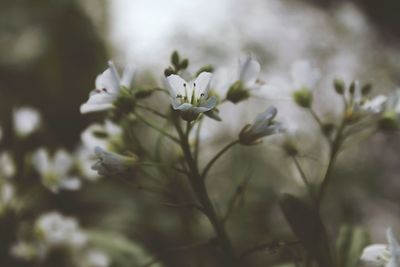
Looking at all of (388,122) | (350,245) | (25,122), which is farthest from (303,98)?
(25,122)

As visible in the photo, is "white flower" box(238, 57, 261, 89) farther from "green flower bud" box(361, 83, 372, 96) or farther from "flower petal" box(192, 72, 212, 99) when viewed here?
"green flower bud" box(361, 83, 372, 96)

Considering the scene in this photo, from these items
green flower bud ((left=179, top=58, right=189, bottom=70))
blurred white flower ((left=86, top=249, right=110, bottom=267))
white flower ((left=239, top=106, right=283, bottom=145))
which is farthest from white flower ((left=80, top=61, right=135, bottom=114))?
blurred white flower ((left=86, top=249, right=110, bottom=267))

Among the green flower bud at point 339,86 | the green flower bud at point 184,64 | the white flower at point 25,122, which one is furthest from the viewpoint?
the white flower at point 25,122

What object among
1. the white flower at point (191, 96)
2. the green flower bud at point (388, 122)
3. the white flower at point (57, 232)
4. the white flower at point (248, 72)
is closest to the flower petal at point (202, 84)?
the white flower at point (191, 96)

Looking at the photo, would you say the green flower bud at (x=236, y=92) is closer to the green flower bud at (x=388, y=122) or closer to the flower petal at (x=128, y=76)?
the flower petal at (x=128, y=76)

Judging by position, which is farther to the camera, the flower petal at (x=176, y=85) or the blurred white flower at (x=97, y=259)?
the blurred white flower at (x=97, y=259)

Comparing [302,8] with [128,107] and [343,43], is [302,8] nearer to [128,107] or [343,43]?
[343,43]

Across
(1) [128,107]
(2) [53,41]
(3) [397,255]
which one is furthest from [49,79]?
(3) [397,255]
